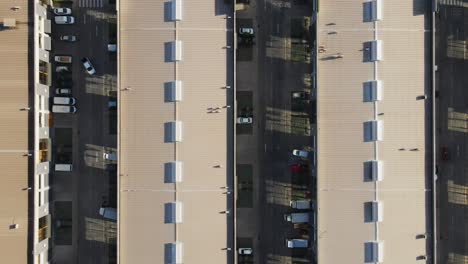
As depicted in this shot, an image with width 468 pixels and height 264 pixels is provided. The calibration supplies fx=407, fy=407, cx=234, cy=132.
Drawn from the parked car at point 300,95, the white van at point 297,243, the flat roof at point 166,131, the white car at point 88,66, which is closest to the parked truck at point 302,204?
the white van at point 297,243

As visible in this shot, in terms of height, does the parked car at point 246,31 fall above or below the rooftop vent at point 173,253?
above

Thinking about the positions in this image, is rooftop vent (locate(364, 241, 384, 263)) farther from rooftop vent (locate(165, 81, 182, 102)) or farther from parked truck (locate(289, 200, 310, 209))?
rooftop vent (locate(165, 81, 182, 102))

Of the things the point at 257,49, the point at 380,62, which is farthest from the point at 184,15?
the point at 380,62

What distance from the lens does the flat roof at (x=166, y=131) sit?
38.9 m

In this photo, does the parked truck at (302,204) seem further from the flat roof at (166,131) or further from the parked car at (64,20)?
the parked car at (64,20)

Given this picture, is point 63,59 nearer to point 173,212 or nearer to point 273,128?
point 173,212

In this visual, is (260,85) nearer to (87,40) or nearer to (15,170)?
(87,40)

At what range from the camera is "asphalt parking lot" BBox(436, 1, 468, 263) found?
43.6m

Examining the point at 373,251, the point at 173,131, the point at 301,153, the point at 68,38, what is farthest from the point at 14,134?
the point at 373,251

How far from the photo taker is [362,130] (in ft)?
128

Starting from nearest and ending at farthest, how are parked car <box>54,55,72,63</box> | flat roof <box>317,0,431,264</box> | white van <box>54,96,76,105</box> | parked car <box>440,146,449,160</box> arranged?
flat roof <box>317,0,431,264</box>, white van <box>54,96,76,105</box>, parked car <box>54,55,72,63</box>, parked car <box>440,146,449,160</box>

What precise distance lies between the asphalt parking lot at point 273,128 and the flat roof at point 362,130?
4671 millimetres

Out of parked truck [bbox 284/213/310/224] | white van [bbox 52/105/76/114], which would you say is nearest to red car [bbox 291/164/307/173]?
parked truck [bbox 284/213/310/224]

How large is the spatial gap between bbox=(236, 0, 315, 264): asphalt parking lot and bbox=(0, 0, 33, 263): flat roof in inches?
824
